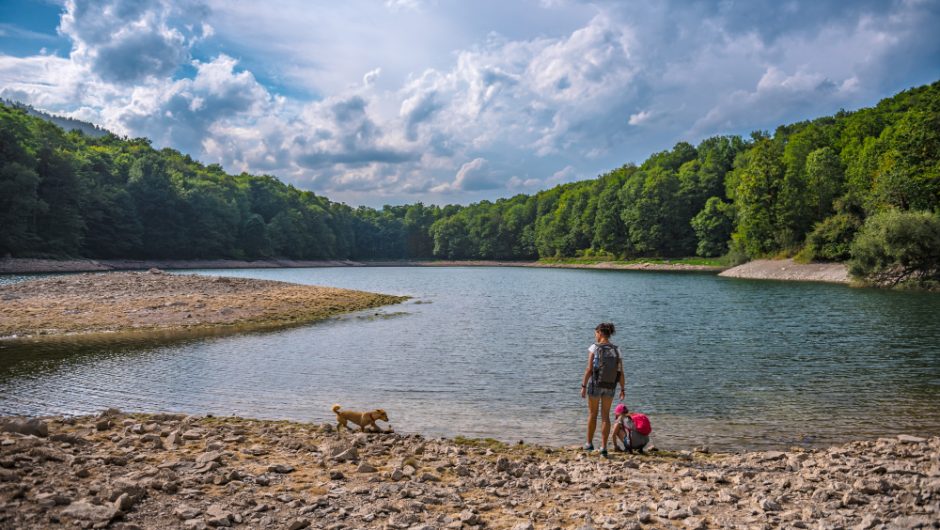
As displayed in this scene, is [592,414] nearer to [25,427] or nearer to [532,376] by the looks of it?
[532,376]

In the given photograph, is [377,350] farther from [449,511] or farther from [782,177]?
[782,177]

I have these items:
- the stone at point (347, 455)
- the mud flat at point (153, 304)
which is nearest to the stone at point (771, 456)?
the stone at point (347, 455)

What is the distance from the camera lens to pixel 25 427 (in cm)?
965

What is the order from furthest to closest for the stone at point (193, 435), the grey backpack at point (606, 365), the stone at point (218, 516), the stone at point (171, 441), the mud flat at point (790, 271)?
the mud flat at point (790, 271) < the grey backpack at point (606, 365) < the stone at point (193, 435) < the stone at point (171, 441) < the stone at point (218, 516)

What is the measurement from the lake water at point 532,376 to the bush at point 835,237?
4097 cm

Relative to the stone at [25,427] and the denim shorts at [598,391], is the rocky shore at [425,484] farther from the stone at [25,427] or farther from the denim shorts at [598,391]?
the denim shorts at [598,391]

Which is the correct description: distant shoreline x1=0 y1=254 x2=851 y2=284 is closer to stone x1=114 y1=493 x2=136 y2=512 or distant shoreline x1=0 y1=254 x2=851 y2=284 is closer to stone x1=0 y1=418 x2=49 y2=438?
stone x1=0 y1=418 x2=49 y2=438

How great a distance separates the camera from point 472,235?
18900cm

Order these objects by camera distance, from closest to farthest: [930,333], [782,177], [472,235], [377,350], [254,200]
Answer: [377,350] → [930,333] → [782,177] → [254,200] → [472,235]

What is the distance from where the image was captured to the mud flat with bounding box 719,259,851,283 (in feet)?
214

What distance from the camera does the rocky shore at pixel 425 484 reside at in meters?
6.71

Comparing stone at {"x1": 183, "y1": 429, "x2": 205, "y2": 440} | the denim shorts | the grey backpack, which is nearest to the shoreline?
stone at {"x1": 183, "y1": 429, "x2": 205, "y2": 440}

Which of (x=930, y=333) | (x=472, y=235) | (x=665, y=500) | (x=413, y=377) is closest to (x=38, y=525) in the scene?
(x=665, y=500)

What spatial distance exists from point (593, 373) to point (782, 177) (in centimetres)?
9165
